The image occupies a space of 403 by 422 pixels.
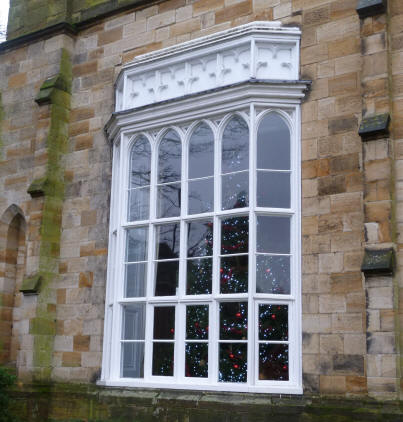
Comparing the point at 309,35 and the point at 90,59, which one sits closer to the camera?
the point at 309,35

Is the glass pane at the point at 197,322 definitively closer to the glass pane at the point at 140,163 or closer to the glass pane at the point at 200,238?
the glass pane at the point at 200,238

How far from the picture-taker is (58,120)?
1174cm

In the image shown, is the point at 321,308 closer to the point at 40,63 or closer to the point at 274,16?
the point at 274,16

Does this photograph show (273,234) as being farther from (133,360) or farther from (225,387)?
(133,360)

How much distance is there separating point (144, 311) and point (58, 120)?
3.89 m

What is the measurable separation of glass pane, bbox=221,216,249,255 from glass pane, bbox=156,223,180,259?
805 mm

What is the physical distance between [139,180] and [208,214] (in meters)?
1.57

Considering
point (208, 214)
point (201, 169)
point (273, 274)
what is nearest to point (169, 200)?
point (201, 169)

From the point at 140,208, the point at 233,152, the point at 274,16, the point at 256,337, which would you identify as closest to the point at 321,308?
the point at 256,337

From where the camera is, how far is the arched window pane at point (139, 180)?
10375mm

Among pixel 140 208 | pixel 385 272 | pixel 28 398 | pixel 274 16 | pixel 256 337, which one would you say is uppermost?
pixel 274 16

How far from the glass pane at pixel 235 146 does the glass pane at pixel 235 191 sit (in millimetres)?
120

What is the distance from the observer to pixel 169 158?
33.5 feet

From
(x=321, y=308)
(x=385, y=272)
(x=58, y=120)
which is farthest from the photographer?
(x=58, y=120)
